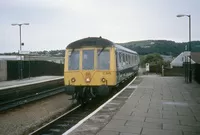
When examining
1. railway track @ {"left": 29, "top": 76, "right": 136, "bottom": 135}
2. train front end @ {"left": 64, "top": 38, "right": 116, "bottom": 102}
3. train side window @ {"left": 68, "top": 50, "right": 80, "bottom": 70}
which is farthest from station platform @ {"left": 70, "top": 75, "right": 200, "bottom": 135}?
train side window @ {"left": 68, "top": 50, "right": 80, "bottom": 70}

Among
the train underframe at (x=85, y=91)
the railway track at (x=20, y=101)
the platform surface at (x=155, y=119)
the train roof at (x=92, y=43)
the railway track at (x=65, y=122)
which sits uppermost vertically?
the train roof at (x=92, y=43)

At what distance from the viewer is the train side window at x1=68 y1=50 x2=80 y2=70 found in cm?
1423

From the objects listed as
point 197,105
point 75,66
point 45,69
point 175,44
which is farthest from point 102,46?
point 175,44

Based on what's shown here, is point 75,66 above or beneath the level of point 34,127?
above

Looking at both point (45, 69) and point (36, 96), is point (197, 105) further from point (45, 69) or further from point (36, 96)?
point (45, 69)

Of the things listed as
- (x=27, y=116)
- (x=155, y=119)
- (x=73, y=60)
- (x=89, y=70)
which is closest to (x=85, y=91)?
(x=89, y=70)

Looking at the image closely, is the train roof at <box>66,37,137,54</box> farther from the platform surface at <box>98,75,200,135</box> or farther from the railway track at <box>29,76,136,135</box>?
the platform surface at <box>98,75,200,135</box>

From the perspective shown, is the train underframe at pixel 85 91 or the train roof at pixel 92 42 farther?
the train roof at pixel 92 42

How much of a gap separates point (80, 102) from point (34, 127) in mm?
3906

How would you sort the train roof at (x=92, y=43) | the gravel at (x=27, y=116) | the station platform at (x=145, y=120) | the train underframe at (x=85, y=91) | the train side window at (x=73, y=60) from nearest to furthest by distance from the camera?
the station platform at (x=145, y=120) < the gravel at (x=27, y=116) < the train underframe at (x=85, y=91) < the train roof at (x=92, y=43) < the train side window at (x=73, y=60)

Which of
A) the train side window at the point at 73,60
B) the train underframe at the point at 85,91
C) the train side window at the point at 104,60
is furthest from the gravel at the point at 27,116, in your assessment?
the train side window at the point at 104,60

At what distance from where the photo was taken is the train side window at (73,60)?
46.7 feet

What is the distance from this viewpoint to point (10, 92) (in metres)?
16.9

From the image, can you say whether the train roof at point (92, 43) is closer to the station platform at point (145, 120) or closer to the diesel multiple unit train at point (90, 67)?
the diesel multiple unit train at point (90, 67)
